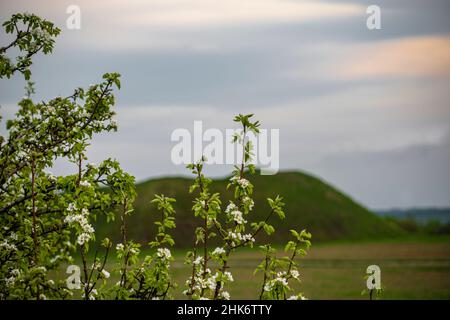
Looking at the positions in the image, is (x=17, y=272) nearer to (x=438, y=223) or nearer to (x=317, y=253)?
(x=317, y=253)

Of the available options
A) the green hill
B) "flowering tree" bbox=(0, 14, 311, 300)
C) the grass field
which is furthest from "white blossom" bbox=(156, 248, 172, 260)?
the green hill

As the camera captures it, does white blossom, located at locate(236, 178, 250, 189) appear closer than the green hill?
Yes

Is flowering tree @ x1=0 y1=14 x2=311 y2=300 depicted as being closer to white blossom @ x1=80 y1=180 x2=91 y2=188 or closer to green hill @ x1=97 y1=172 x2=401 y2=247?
white blossom @ x1=80 y1=180 x2=91 y2=188

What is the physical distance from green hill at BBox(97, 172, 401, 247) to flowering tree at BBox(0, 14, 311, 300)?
7472cm

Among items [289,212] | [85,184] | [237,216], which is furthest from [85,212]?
[289,212]

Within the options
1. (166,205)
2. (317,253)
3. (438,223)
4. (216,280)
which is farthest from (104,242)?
(438,223)

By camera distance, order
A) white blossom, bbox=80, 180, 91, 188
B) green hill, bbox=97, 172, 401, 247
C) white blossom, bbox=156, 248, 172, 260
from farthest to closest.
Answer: green hill, bbox=97, 172, 401, 247
white blossom, bbox=80, 180, 91, 188
white blossom, bbox=156, 248, 172, 260

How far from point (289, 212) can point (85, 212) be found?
97616 millimetres

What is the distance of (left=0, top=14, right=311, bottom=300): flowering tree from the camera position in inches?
334

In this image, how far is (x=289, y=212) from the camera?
10444 centimetres

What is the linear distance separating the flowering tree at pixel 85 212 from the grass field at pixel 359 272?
53.4 ft

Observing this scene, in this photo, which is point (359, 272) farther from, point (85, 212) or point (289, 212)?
point (289, 212)

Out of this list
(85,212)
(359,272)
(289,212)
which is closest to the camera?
(85,212)

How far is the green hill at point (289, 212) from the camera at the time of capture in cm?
9138
